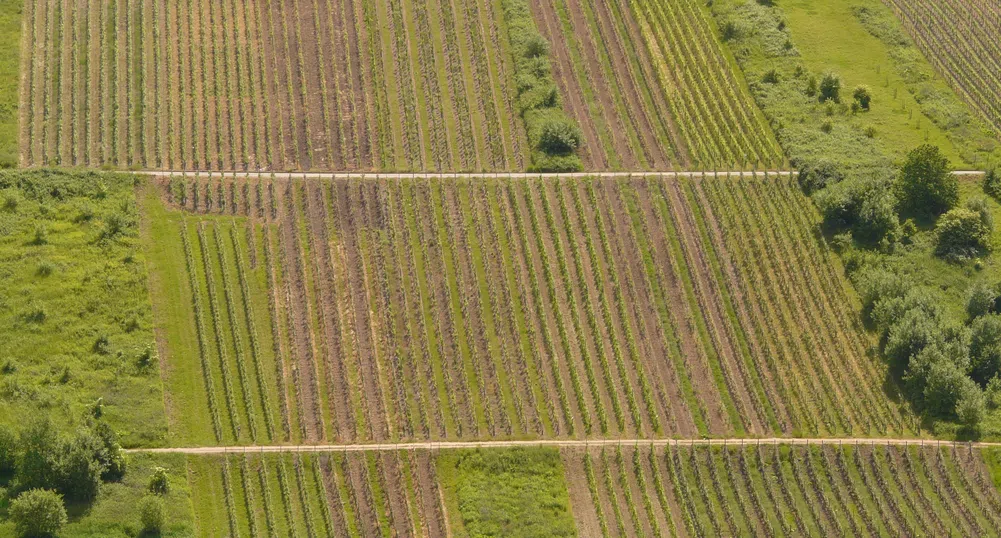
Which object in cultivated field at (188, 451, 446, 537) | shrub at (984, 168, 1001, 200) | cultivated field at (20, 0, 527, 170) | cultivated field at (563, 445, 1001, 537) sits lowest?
cultivated field at (563, 445, 1001, 537)

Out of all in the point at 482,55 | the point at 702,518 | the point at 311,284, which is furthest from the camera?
the point at 482,55

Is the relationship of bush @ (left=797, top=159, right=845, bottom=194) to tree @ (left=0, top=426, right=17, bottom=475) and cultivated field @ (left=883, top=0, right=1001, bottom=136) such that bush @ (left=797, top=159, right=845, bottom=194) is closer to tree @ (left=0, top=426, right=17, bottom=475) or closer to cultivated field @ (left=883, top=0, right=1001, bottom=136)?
cultivated field @ (left=883, top=0, right=1001, bottom=136)

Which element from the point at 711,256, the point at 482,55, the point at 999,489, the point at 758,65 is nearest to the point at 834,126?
the point at 758,65

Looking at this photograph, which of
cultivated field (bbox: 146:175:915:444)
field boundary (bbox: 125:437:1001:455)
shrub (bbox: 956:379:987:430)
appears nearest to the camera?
field boundary (bbox: 125:437:1001:455)

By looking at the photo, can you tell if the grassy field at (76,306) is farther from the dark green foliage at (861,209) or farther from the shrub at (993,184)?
the shrub at (993,184)

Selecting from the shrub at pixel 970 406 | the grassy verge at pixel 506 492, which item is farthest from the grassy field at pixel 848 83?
the grassy verge at pixel 506 492

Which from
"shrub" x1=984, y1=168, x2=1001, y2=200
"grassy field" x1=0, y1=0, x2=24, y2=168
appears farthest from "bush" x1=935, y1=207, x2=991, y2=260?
"grassy field" x1=0, y1=0, x2=24, y2=168

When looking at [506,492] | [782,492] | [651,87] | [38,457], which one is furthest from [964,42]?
[38,457]

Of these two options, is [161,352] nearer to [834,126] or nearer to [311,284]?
[311,284]
